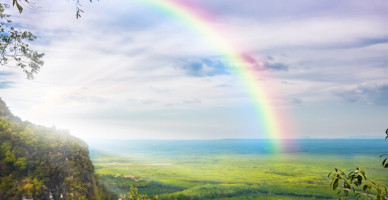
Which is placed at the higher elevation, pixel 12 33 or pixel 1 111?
pixel 12 33

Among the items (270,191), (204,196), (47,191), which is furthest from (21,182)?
(270,191)

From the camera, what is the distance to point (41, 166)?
10031mm

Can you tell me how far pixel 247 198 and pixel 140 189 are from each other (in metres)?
37.9

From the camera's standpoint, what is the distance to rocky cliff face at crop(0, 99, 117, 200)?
9.40m

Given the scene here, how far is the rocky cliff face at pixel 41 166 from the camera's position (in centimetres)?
940

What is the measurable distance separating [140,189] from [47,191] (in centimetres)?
9721

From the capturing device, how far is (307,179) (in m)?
126

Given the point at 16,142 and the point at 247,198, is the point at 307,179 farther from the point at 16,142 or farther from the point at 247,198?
the point at 16,142

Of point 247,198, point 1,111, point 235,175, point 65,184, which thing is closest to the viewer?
point 65,184

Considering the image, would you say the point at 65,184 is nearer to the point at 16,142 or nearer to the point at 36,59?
the point at 16,142

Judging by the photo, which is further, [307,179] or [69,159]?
[307,179]

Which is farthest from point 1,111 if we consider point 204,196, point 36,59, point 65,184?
point 204,196

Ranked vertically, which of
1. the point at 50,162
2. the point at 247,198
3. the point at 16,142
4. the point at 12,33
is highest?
the point at 12,33

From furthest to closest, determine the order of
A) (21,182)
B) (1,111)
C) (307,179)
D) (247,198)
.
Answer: (307,179), (247,198), (1,111), (21,182)
